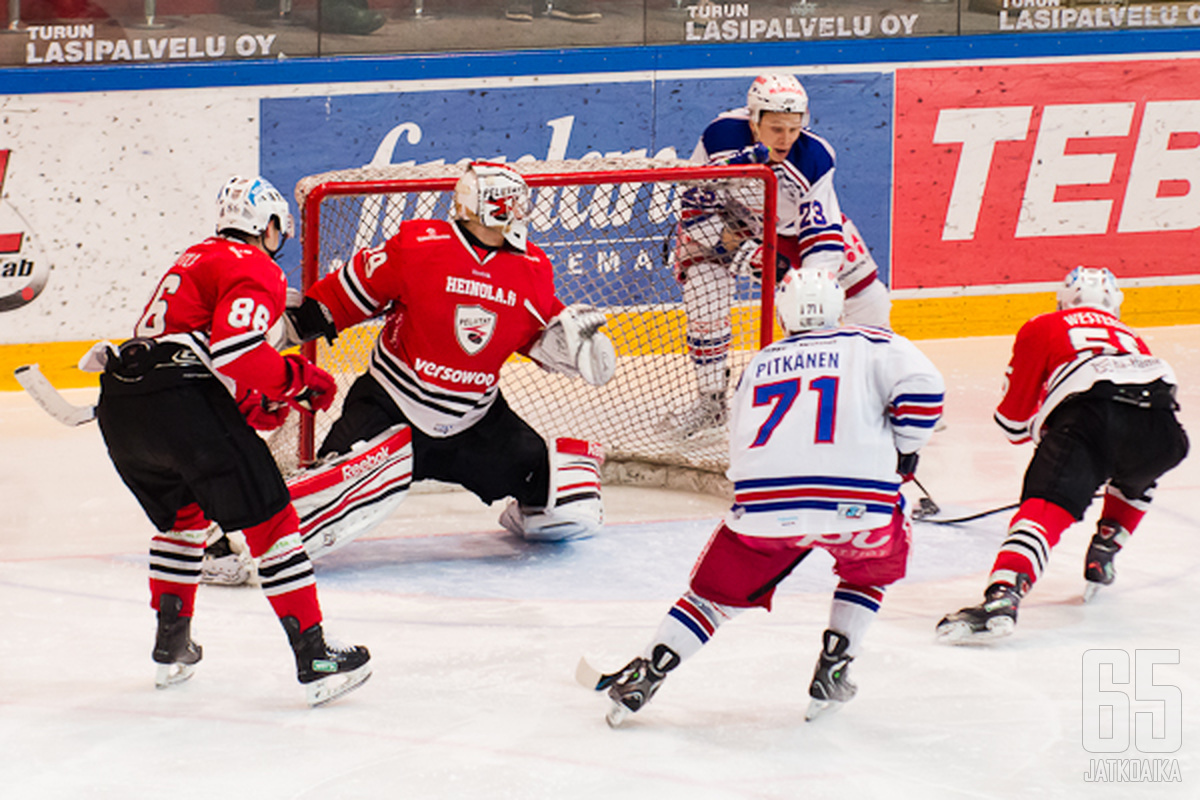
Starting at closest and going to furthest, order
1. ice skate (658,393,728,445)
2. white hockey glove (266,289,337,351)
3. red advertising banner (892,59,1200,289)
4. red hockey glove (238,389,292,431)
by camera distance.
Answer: red hockey glove (238,389,292,431) < white hockey glove (266,289,337,351) < ice skate (658,393,728,445) < red advertising banner (892,59,1200,289)

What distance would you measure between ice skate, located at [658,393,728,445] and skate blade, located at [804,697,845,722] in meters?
2.00

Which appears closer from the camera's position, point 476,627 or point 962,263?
point 476,627

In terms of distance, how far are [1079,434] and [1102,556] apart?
0.36 m

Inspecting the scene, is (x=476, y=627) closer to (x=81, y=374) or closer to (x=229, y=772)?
(x=229, y=772)

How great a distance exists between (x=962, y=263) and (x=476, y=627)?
12.8 feet

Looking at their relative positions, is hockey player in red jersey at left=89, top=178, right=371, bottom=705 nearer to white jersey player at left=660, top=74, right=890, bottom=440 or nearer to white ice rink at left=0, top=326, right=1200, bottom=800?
white ice rink at left=0, top=326, right=1200, bottom=800

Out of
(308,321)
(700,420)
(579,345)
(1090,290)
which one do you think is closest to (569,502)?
(579,345)

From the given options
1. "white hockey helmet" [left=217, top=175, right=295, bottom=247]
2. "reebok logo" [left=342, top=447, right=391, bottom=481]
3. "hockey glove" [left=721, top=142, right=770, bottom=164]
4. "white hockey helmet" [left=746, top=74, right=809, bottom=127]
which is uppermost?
"white hockey helmet" [left=746, top=74, right=809, bottom=127]

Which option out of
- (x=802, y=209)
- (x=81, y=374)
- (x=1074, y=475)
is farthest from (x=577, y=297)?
(x=1074, y=475)

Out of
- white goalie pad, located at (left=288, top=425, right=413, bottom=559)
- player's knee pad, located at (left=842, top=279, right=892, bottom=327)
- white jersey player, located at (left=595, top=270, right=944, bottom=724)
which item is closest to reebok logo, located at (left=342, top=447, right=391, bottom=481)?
white goalie pad, located at (left=288, top=425, right=413, bottom=559)

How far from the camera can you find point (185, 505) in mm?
3135

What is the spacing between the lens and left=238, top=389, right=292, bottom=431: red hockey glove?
124 inches

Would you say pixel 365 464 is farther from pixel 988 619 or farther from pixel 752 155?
pixel 752 155

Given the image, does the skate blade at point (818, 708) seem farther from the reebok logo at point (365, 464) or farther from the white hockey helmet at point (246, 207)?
the white hockey helmet at point (246, 207)
